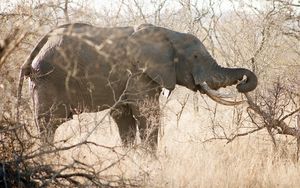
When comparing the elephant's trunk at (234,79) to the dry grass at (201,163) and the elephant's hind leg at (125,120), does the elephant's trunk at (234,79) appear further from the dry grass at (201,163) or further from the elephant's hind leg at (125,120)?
the elephant's hind leg at (125,120)

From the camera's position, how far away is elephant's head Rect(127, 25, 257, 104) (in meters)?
9.88

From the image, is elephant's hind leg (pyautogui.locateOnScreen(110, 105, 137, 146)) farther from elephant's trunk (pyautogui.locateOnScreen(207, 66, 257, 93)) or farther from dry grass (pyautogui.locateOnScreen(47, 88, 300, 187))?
elephant's trunk (pyautogui.locateOnScreen(207, 66, 257, 93))

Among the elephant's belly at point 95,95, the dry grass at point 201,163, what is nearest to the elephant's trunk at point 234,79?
the dry grass at point 201,163

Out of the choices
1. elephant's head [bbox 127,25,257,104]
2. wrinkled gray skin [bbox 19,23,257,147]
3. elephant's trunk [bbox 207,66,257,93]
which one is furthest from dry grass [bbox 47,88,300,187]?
elephant's head [bbox 127,25,257,104]

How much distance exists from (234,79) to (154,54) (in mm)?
1265

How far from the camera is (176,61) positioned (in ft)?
33.6

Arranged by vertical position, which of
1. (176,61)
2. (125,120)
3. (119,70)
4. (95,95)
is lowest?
(125,120)

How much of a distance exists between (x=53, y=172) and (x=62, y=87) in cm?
449

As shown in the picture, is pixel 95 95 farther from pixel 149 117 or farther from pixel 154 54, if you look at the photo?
pixel 149 117

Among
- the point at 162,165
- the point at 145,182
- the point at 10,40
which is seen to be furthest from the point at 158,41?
the point at 10,40

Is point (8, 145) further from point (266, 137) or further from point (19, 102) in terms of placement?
point (266, 137)

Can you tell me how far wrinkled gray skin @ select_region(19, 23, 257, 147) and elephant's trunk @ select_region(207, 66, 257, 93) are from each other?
0.6 inches

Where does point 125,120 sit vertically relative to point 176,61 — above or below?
below

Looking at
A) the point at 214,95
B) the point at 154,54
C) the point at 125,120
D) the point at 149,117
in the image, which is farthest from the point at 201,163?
the point at 154,54
